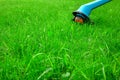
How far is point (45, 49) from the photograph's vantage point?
254 cm

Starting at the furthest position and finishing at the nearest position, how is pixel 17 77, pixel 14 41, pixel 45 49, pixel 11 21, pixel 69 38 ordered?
pixel 11 21
pixel 69 38
pixel 14 41
pixel 45 49
pixel 17 77

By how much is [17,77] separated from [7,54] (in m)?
0.61

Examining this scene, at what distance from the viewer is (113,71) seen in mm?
1913

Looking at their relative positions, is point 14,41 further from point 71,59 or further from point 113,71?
point 113,71

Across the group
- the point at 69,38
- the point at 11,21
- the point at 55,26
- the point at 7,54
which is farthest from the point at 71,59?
the point at 11,21

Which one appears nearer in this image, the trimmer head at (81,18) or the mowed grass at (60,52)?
the mowed grass at (60,52)

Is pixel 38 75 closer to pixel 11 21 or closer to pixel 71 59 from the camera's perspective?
pixel 71 59

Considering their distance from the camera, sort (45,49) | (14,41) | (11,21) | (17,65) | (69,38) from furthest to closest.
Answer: (11,21), (69,38), (14,41), (45,49), (17,65)

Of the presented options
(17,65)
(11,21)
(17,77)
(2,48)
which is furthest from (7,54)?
(11,21)

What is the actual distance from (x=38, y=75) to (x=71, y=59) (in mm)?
384

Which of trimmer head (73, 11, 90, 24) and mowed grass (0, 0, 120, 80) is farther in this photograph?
trimmer head (73, 11, 90, 24)

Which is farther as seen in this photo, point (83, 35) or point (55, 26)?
point (55, 26)

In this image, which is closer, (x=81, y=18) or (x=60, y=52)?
(x=60, y=52)

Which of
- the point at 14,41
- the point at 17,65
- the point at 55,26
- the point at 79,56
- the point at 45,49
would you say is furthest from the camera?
the point at 55,26
